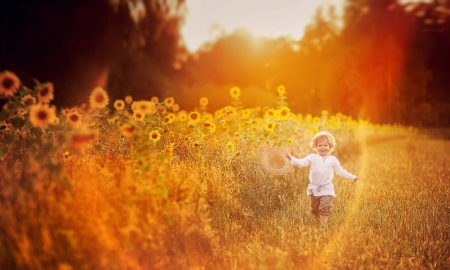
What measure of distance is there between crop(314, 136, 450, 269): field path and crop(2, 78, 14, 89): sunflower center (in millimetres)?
3196

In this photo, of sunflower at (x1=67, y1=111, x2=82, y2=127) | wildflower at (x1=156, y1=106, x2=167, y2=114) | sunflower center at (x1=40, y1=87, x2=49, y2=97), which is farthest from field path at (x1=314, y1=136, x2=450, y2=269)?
sunflower center at (x1=40, y1=87, x2=49, y2=97)

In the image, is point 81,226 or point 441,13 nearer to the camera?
point 81,226

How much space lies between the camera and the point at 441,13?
21.0 m

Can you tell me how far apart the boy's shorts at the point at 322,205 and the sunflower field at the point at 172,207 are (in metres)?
0.11

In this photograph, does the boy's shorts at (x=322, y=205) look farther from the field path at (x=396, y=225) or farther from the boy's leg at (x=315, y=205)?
the field path at (x=396, y=225)

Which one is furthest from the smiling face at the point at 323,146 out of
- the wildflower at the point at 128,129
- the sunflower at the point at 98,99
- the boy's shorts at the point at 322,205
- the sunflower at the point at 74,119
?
the sunflower at the point at 74,119

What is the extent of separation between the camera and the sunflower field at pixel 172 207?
112 inches

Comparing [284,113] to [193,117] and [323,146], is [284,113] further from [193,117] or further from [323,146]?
[193,117]

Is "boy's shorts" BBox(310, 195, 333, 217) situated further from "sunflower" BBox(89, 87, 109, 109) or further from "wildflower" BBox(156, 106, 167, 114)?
"sunflower" BBox(89, 87, 109, 109)

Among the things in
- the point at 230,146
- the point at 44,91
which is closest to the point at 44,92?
the point at 44,91

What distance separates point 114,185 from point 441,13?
2329cm

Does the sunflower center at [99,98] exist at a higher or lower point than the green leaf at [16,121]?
higher

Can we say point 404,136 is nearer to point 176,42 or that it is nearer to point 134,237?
point 176,42

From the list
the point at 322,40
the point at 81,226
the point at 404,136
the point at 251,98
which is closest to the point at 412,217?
the point at 81,226
